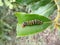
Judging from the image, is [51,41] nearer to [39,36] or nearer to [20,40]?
[39,36]

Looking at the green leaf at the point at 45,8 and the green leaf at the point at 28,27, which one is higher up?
the green leaf at the point at 45,8

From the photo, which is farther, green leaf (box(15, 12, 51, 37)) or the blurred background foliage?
the blurred background foliage

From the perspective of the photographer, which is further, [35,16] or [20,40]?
[20,40]

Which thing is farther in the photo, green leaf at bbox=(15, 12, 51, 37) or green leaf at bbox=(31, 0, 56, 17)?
green leaf at bbox=(31, 0, 56, 17)

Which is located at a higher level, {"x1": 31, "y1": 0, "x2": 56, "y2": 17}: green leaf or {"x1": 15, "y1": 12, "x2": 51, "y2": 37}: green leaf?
{"x1": 31, "y1": 0, "x2": 56, "y2": 17}: green leaf

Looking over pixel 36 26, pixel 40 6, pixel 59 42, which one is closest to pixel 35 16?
pixel 36 26

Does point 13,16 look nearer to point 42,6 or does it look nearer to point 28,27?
point 42,6

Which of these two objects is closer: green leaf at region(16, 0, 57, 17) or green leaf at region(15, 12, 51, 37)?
green leaf at region(15, 12, 51, 37)

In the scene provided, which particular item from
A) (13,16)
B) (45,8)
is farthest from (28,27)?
(13,16)

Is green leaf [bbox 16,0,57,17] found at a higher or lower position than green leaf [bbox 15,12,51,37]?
higher

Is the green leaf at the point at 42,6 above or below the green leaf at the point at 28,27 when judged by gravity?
above

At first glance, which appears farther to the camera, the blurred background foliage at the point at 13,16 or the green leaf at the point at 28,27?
the blurred background foliage at the point at 13,16
